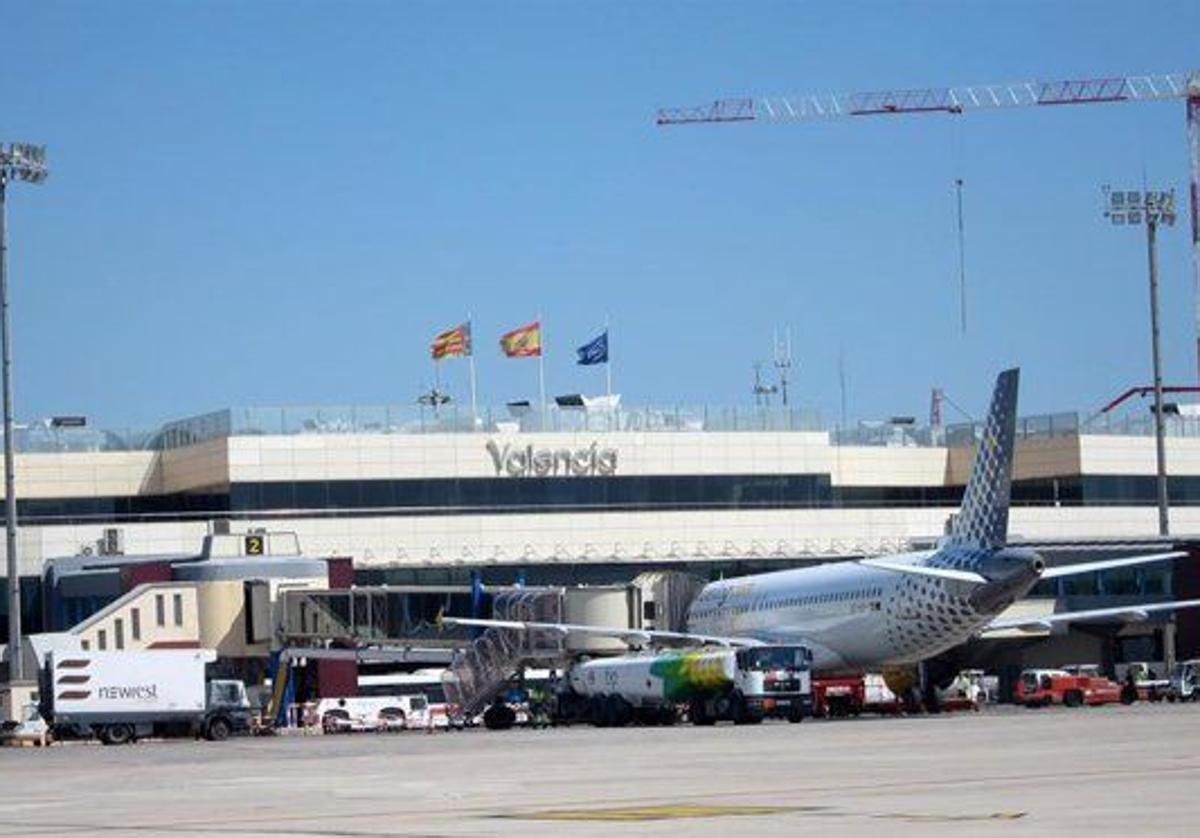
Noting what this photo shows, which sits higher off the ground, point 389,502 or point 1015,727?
point 389,502

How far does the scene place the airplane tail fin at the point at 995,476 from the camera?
80875 mm

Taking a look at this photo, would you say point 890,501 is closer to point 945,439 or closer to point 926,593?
point 945,439

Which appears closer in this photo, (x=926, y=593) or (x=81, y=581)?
(x=926, y=593)

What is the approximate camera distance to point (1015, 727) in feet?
201

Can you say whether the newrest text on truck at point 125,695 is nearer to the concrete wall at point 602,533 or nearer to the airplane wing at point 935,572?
the airplane wing at point 935,572

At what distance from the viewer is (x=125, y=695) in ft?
282

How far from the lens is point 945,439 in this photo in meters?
141

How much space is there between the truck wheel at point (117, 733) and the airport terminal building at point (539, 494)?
1268 inches

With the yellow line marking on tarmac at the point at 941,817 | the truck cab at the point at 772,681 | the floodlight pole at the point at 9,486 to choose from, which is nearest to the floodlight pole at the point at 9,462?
the floodlight pole at the point at 9,486

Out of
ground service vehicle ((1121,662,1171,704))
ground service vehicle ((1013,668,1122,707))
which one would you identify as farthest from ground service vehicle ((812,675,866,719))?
ground service vehicle ((1121,662,1171,704))

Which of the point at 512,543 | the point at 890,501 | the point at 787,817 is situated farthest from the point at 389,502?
the point at 787,817

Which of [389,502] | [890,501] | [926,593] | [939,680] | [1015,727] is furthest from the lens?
[890,501]

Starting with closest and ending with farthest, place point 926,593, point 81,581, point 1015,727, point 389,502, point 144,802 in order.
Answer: point 144,802, point 1015,727, point 926,593, point 81,581, point 389,502

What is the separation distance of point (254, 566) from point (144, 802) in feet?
223
